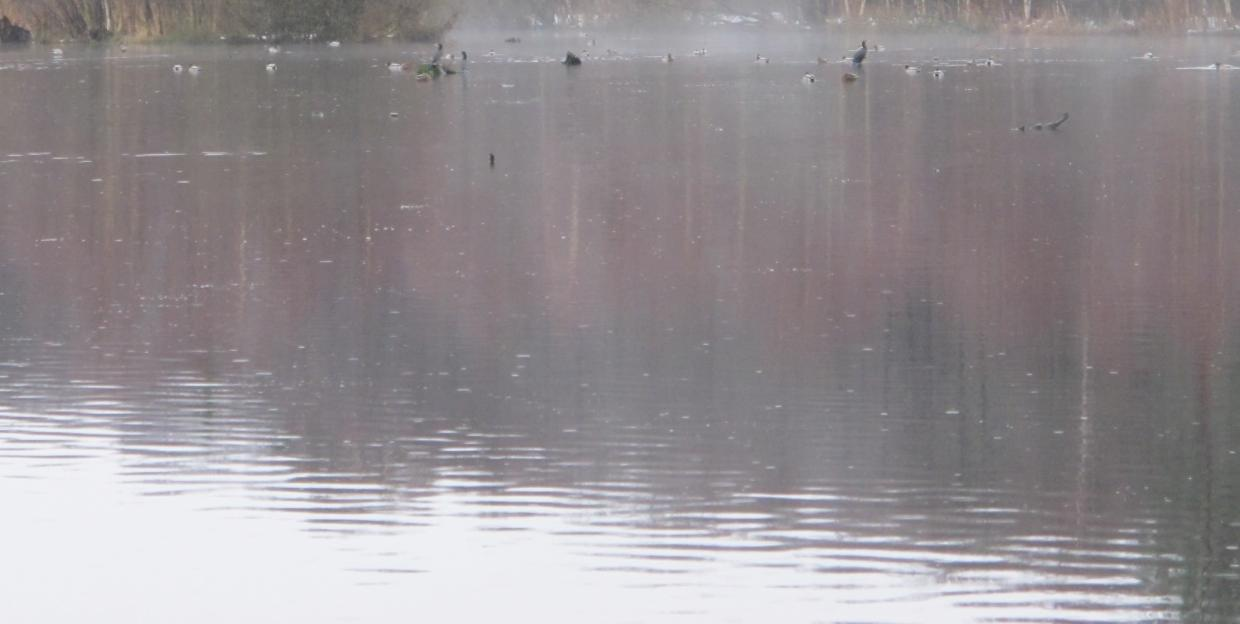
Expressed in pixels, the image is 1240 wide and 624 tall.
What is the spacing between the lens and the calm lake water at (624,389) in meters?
8.45

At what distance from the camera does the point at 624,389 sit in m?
12.5

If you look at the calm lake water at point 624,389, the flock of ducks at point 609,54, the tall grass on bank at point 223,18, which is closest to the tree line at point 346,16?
the tall grass on bank at point 223,18

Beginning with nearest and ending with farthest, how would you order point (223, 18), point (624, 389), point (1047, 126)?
1. point (624, 389)
2. point (1047, 126)
3. point (223, 18)

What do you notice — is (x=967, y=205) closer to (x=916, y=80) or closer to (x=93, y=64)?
(x=916, y=80)

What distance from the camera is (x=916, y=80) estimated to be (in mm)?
53500

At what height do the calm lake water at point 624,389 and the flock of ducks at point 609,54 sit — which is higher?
the flock of ducks at point 609,54

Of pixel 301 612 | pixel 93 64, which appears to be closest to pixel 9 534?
pixel 301 612

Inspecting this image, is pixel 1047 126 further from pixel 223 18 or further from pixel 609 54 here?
pixel 223 18

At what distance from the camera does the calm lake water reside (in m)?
8.45

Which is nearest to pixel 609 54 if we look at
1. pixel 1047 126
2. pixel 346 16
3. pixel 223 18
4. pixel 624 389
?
pixel 346 16

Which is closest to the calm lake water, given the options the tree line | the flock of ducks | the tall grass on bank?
the flock of ducks

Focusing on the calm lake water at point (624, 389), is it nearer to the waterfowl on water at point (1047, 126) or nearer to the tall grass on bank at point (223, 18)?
the waterfowl on water at point (1047, 126)

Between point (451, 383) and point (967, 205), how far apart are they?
1133 centimetres

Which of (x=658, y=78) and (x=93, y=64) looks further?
(x=93, y=64)
